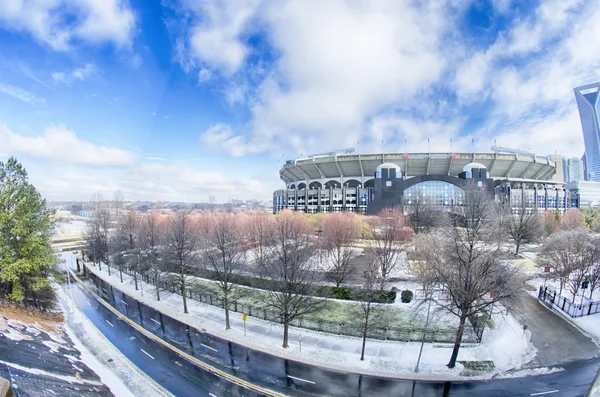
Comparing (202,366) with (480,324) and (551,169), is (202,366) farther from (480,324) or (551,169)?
(551,169)

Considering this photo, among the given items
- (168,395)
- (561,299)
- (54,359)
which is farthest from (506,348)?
(54,359)

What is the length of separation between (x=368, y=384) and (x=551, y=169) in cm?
10965

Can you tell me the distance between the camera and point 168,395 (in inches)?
545

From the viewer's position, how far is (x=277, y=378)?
15391mm

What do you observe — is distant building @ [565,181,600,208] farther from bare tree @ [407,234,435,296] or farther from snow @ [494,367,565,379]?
snow @ [494,367,565,379]

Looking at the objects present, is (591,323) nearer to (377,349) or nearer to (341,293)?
(377,349)

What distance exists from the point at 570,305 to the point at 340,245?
2240 cm

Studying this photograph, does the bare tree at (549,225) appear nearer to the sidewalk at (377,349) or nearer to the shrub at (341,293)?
the sidewalk at (377,349)

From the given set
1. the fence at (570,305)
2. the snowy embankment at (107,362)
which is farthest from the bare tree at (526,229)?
the snowy embankment at (107,362)

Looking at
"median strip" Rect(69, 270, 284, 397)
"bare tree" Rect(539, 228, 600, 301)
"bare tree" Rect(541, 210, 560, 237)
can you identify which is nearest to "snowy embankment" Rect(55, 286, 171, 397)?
"median strip" Rect(69, 270, 284, 397)

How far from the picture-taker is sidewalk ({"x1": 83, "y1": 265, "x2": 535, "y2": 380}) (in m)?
16.3

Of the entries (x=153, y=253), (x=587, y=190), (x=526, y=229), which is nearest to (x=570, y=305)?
(x=526, y=229)

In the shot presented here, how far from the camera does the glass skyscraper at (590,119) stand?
128625 millimetres

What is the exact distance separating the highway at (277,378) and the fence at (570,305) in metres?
8.21
